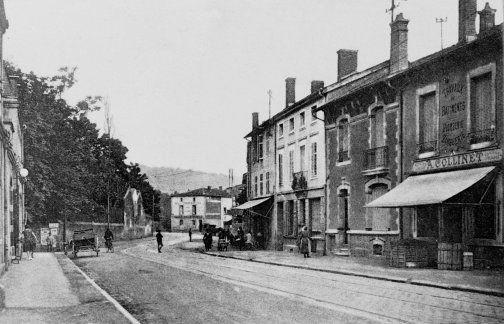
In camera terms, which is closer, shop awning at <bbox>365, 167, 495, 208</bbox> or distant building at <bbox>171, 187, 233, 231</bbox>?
shop awning at <bbox>365, 167, 495, 208</bbox>

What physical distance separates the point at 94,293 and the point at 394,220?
13.2 metres

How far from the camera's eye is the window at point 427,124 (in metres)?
21.1

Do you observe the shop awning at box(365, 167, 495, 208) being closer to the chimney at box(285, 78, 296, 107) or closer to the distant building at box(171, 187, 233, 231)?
the chimney at box(285, 78, 296, 107)

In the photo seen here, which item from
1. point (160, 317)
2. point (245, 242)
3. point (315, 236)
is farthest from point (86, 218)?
point (160, 317)

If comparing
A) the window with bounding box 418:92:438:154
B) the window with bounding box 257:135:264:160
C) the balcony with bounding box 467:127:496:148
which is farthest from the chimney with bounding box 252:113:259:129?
the balcony with bounding box 467:127:496:148

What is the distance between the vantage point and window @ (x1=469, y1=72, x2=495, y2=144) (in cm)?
1831

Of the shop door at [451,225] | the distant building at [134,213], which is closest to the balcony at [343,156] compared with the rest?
the shop door at [451,225]

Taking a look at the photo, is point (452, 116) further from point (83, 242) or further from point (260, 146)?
point (260, 146)

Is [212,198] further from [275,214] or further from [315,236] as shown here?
[315,236]

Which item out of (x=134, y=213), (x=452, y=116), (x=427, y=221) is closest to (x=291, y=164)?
(x=427, y=221)

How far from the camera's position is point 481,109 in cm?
1878

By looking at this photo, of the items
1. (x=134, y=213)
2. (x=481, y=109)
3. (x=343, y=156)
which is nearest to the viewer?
(x=481, y=109)

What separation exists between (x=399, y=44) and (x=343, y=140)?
5.80 m

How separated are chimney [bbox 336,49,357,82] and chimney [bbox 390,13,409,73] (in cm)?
696
